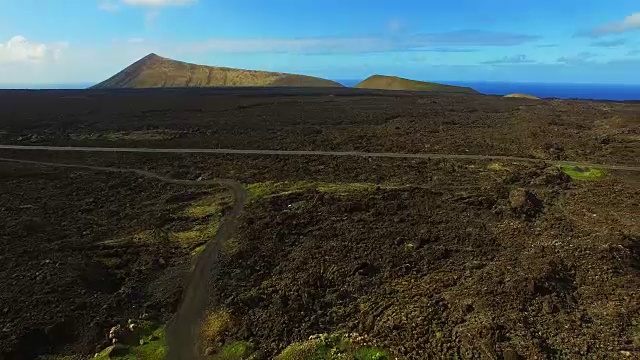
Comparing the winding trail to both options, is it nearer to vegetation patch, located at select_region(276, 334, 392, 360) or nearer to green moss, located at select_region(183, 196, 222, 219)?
green moss, located at select_region(183, 196, 222, 219)

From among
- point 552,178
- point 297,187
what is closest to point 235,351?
point 297,187

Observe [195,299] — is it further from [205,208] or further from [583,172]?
[583,172]

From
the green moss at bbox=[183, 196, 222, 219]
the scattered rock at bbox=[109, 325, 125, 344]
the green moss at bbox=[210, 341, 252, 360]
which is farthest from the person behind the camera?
the green moss at bbox=[183, 196, 222, 219]

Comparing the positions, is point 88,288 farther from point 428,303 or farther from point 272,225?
point 428,303

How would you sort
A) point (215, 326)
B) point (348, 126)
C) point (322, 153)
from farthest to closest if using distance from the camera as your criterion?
point (348, 126)
point (322, 153)
point (215, 326)

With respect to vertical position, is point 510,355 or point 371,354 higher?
point 510,355

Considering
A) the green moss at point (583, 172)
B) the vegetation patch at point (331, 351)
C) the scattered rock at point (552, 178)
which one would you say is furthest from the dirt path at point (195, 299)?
the green moss at point (583, 172)

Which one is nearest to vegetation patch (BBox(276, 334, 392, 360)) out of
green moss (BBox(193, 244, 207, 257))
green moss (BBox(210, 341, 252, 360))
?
green moss (BBox(210, 341, 252, 360))
